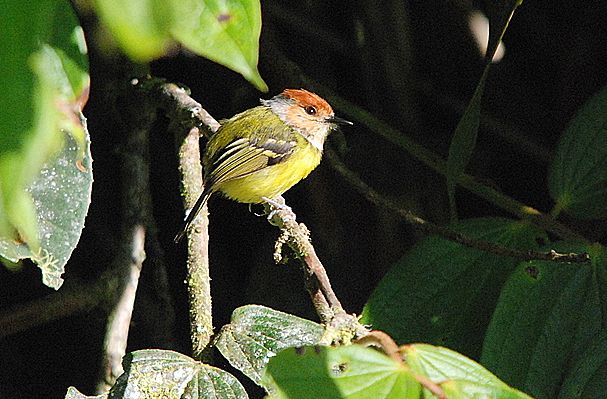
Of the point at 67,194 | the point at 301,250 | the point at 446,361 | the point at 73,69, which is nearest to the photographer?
the point at 73,69

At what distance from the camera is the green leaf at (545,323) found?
5.79 ft

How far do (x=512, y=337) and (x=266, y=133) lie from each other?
54.1 inches

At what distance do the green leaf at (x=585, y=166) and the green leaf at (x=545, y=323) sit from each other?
32 cm

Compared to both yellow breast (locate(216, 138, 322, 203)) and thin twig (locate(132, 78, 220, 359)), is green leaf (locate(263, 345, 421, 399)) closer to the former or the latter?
thin twig (locate(132, 78, 220, 359))

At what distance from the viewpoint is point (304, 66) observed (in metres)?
2.81

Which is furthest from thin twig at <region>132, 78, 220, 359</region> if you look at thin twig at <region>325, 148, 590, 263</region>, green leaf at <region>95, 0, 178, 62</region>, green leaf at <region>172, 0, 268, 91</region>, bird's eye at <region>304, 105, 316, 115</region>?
green leaf at <region>95, 0, 178, 62</region>

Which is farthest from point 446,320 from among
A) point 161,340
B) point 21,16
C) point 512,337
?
point 21,16

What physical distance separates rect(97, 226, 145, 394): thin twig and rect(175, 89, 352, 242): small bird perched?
0.60 m

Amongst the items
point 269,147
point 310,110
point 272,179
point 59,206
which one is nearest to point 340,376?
point 59,206

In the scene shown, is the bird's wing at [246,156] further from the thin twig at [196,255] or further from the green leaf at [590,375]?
the green leaf at [590,375]

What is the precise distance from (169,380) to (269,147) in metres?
1.59

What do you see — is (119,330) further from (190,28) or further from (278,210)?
(190,28)

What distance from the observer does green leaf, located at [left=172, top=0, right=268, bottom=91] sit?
57cm

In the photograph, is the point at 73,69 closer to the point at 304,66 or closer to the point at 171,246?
the point at 171,246
